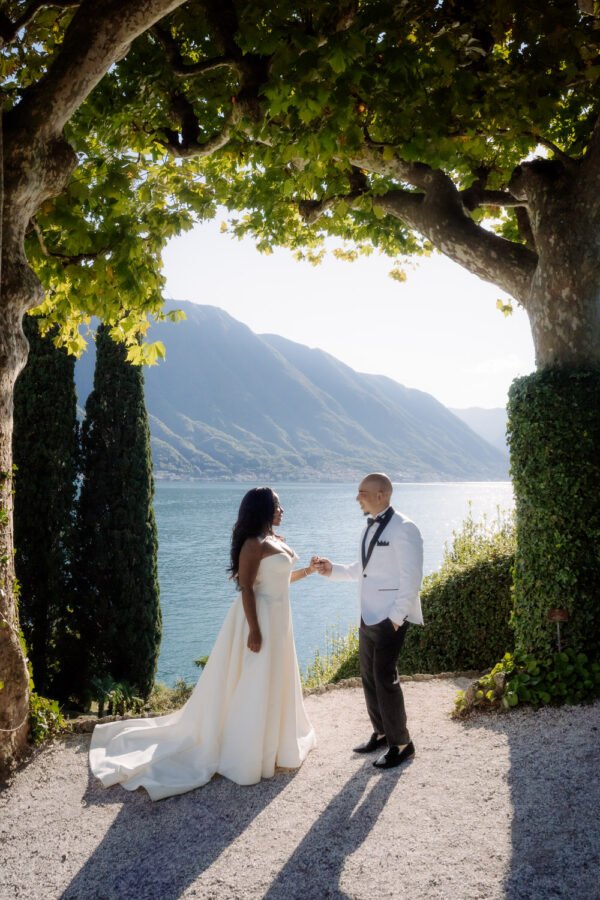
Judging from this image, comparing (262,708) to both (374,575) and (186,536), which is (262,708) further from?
(186,536)

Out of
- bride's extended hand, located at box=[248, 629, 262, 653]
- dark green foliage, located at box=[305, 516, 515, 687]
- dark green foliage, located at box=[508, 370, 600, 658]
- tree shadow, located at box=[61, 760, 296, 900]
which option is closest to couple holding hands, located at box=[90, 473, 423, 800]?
bride's extended hand, located at box=[248, 629, 262, 653]

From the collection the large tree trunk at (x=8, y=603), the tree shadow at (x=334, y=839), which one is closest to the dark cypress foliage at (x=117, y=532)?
the large tree trunk at (x=8, y=603)

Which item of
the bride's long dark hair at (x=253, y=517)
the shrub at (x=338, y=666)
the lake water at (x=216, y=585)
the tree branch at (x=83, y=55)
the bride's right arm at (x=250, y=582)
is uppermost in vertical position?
the tree branch at (x=83, y=55)

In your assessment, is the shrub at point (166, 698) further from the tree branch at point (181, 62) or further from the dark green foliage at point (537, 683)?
the tree branch at point (181, 62)

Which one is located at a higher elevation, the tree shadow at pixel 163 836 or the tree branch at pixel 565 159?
the tree branch at pixel 565 159

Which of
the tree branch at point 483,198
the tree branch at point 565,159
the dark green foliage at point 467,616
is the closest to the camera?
the tree branch at point 565,159

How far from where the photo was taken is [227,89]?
21.7 feet

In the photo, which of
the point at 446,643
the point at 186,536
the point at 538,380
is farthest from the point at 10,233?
the point at 186,536

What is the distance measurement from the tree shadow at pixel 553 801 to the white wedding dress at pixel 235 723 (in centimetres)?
186

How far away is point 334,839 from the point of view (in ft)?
13.2

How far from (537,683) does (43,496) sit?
931 cm

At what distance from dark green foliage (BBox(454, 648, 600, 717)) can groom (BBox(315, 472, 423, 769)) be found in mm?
1236

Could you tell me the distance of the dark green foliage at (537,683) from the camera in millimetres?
5762

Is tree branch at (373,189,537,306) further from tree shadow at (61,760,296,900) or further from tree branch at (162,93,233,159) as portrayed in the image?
tree shadow at (61,760,296,900)
